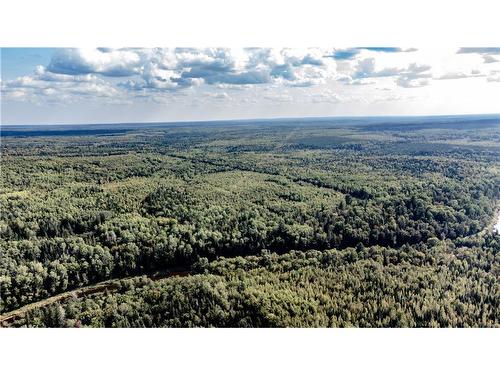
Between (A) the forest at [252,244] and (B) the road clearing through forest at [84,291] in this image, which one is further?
(B) the road clearing through forest at [84,291]

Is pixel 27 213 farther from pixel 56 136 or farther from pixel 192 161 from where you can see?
pixel 56 136

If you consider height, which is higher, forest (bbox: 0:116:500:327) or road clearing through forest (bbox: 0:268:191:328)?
forest (bbox: 0:116:500:327)

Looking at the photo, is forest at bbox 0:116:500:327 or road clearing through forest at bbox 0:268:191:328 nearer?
forest at bbox 0:116:500:327

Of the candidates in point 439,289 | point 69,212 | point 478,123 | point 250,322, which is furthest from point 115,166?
point 478,123

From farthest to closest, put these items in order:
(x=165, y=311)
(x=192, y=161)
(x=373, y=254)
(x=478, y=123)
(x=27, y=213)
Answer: (x=478, y=123) → (x=192, y=161) → (x=27, y=213) → (x=373, y=254) → (x=165, y=311)

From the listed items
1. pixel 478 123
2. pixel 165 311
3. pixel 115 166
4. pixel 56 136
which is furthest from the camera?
pixel 56 136

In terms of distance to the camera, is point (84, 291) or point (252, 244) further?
point (252, 244)

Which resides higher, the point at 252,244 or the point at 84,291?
the point at 252,244

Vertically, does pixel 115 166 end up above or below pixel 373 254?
above
